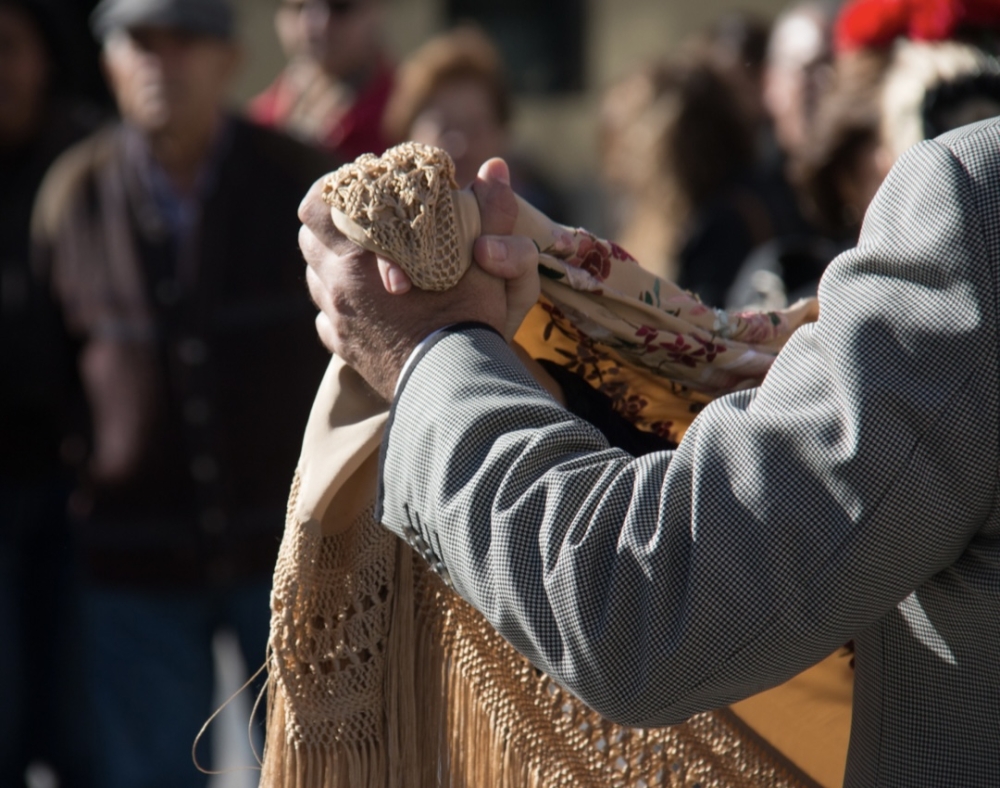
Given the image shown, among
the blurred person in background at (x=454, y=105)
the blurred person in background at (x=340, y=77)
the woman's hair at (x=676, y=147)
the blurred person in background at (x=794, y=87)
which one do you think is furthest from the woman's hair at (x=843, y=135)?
the blurred person in background at (x=340, y=77)

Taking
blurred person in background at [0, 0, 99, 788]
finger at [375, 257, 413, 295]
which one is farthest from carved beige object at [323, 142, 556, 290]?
blurred person in background at [0, 0, 99, 788]

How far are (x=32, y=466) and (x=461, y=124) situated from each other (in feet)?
5.54

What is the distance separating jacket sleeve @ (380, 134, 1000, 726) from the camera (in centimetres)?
102

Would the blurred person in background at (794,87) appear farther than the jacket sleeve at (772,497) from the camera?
Yes

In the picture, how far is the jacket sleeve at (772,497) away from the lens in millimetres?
1023

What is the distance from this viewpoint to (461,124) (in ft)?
13.4

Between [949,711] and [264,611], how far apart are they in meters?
2.32

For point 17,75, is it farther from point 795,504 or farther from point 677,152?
point 795,504

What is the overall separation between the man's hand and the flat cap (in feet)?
7.26

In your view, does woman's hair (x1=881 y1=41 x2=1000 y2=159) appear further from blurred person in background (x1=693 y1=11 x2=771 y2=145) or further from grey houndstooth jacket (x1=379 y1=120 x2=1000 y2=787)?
blurred person in background (x1=693 y1=11 x2=771 y2=145)

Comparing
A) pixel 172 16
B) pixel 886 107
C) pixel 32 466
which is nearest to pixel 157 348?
pixel 32 466

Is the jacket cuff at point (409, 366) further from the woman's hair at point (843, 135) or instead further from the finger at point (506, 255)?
the woman's hair at point (843, 135)

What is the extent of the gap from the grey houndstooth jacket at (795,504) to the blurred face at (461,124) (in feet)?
9.69

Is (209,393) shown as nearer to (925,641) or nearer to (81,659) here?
(81,659)
